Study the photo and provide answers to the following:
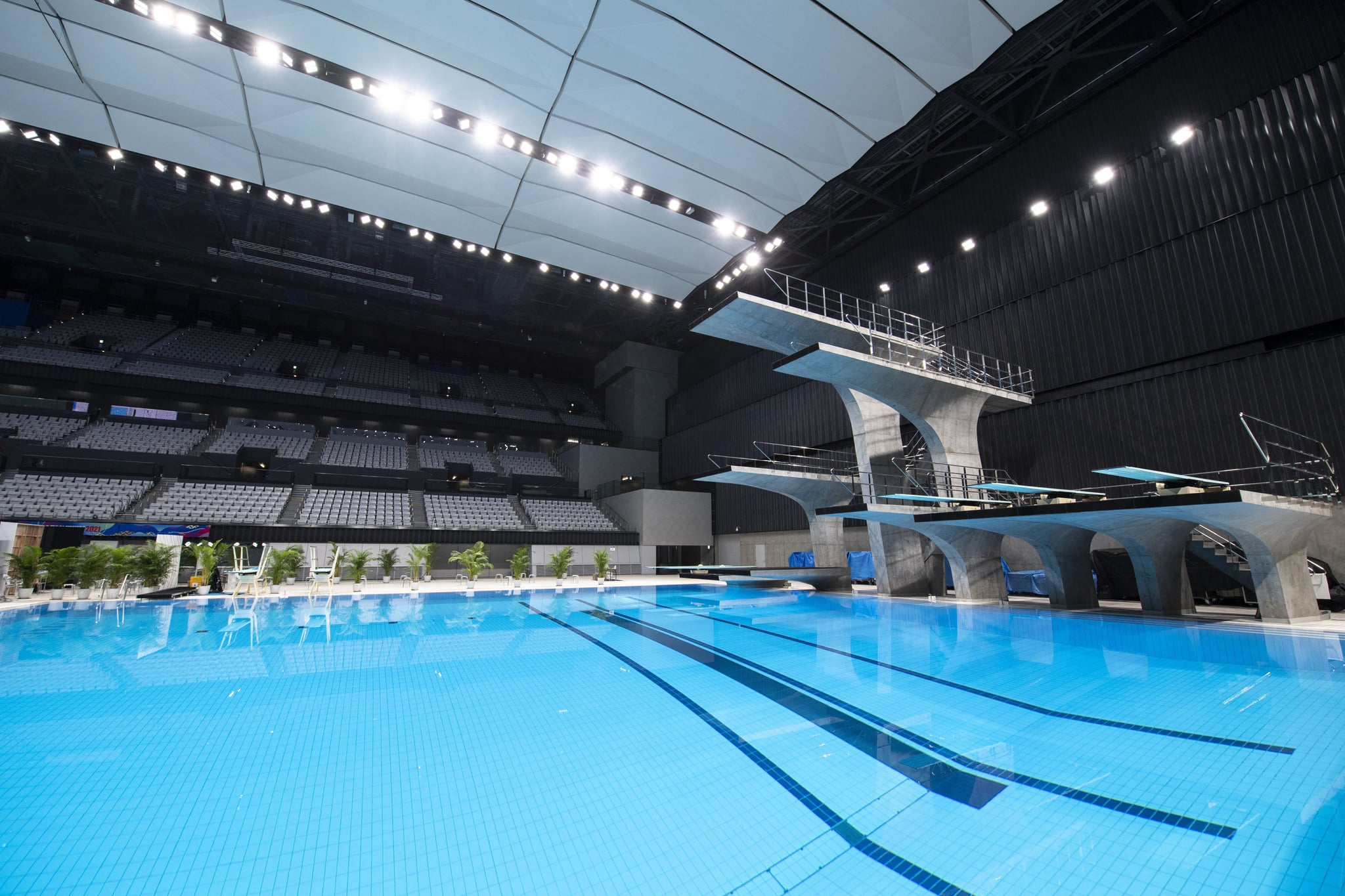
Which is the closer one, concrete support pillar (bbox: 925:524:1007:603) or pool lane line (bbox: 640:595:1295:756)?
pool lane line (bbox: 640:595:1295:756)

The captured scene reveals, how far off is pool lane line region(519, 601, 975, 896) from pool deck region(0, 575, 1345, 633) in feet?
31.4

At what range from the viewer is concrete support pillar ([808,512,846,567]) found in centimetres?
1767

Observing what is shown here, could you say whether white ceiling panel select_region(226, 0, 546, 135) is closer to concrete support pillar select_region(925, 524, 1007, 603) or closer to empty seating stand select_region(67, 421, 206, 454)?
concrete support pillar select_region(925, 524, 1007, 603)

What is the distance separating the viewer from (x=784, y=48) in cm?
1111

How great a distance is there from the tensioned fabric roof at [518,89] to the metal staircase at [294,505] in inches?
461

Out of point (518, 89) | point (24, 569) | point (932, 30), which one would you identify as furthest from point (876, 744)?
point (24, 569)

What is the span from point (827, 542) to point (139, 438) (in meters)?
27.5

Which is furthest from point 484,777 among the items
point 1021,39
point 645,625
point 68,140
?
point 68,140

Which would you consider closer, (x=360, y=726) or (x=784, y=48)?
(x=360, y=726)

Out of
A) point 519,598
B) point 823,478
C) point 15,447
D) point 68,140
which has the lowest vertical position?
point 519,598

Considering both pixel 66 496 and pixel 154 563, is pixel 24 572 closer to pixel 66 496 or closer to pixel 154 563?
pixel 154 563

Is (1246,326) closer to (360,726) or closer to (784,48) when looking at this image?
(784,48)

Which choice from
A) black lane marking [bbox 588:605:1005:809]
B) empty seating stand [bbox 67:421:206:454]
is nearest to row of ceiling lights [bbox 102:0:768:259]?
black lane marking [bbox 588:605:1005:809]

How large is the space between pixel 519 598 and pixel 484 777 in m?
13.3
